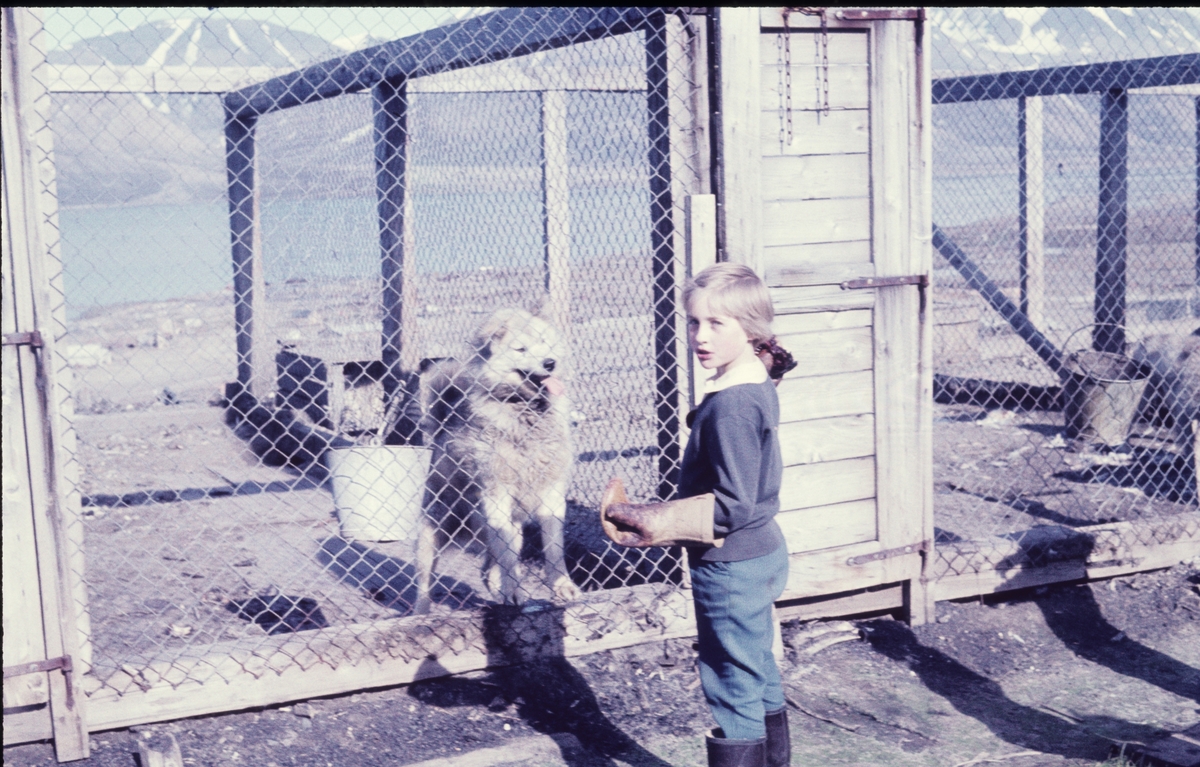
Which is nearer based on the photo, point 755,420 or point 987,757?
point 755,420

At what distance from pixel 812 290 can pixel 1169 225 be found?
107 feet

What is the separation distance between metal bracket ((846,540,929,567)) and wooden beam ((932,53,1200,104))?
3.32 metres

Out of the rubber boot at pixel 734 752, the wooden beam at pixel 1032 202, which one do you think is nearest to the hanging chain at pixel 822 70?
the rubber boot at pixel 734 752

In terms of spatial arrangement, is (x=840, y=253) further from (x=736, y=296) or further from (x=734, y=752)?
(x=734, y=752)

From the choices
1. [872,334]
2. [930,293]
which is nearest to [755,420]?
[872,334]

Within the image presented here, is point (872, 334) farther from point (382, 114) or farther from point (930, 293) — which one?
point (382, 114)

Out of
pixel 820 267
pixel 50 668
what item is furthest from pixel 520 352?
pixel 50 668

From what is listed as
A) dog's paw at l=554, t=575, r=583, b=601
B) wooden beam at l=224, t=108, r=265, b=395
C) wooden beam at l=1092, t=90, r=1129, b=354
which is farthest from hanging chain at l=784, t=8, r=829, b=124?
wooden beam at l=224, t=108, r=265, b=395

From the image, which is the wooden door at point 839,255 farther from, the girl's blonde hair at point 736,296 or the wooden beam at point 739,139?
the girl's blonde hair at point 736,296

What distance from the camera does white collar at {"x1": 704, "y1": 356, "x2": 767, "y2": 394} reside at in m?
2.74

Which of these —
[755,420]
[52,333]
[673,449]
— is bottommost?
[673,449]

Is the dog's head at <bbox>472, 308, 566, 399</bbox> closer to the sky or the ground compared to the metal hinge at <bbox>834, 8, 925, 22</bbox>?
closer to the ground

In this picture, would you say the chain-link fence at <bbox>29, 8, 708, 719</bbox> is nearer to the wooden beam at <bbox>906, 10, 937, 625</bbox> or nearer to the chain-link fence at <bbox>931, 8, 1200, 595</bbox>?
the wooden beam at <bbox>906, 10, 937, 625</bbox>

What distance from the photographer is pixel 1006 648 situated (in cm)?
445
